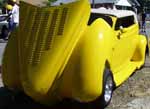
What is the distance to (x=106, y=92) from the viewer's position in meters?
8.12

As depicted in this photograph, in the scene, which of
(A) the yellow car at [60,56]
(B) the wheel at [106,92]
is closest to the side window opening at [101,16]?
(A) the yellow car at [60,56]

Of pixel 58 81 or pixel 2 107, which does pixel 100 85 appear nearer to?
pixel 58 81

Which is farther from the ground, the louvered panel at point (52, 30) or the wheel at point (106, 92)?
the louvered panel at point (52, 30)

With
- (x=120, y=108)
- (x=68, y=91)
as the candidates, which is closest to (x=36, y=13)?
(x=68, y=91)

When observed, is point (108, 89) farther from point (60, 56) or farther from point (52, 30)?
point (52, 30)

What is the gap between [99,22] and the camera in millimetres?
8320

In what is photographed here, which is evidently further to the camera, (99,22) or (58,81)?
(99,22)

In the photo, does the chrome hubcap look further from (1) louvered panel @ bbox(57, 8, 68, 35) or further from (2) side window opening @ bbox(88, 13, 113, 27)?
(2) side window opening @ bbox(88, 13, 113, 27)

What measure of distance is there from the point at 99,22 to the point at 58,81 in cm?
134

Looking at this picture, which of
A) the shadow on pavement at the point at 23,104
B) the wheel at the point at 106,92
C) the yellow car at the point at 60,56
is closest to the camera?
the yellow car at the point at 60,56

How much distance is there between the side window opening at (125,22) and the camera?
9909 millimetres

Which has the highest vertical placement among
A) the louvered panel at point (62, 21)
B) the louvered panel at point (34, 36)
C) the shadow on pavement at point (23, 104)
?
the louvered panel at point (62, 21)

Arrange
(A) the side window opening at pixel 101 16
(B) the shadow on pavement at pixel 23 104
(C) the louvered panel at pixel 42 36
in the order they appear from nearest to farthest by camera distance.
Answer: (C) the louvered panel at pixel 42 36, (B) the shadow on pavement at pixel 23 104, (A) the side window opening at pixel 101 16

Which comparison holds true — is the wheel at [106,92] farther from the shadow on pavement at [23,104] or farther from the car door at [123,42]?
the car door at [123,42]
